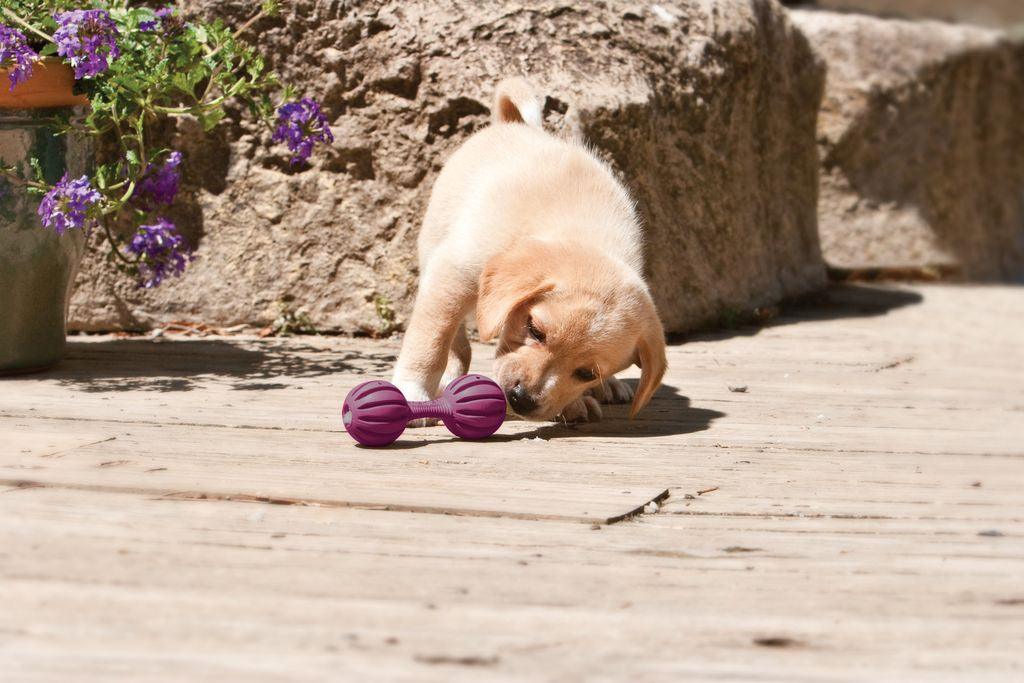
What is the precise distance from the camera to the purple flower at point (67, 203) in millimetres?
3240

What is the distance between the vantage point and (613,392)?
3.69 meters

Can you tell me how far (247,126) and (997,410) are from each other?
2.87 metres

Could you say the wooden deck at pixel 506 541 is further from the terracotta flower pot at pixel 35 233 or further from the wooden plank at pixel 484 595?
the terracotta flower pot at pixel 35 233

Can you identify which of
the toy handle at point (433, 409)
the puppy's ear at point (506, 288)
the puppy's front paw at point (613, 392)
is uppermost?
the puppy's ear at point (506, 288)

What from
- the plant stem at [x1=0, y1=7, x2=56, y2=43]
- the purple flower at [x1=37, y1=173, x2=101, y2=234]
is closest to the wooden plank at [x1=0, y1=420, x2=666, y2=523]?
the purple flower at [x1=37, y1=173, x2=101, y2=234]

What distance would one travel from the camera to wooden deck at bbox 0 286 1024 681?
4.83 feet

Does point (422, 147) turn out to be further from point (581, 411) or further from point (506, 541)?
point (506, 541)

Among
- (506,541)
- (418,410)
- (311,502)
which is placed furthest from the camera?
(418,410)

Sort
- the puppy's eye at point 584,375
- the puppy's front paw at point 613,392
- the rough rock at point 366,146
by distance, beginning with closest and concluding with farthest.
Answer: the puppy's eye at point 584,375 → the puppy's front paw at point 613,392 → the rough rock at point 366,146

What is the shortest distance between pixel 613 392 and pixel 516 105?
3.46 feet

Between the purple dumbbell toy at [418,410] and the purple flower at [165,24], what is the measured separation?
137cm

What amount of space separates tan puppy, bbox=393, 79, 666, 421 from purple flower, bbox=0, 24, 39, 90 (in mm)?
1200

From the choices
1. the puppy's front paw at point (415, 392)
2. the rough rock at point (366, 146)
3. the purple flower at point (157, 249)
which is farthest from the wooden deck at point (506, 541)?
the rough rock at point (366, 146)

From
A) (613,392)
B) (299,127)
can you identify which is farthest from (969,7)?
(299,127)
